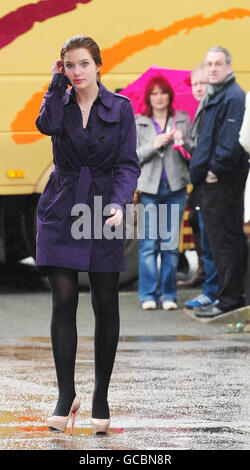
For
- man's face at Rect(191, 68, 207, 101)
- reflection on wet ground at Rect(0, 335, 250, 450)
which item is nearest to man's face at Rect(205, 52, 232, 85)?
man's face at Rect(191, 68, 207, 101)

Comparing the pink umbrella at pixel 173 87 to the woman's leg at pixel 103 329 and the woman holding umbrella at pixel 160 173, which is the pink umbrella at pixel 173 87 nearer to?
the woman holding umbrella at pixel 160 173

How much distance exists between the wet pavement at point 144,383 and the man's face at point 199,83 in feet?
6.15

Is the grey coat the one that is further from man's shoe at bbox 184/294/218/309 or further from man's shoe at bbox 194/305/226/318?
man's shoe at bbox 194/305/226/318

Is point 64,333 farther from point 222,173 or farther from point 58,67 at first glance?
point 222,173

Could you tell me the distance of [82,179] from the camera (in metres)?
5.68

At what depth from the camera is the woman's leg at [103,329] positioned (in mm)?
5719

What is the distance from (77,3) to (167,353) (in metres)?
4.37

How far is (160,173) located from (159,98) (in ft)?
2.12

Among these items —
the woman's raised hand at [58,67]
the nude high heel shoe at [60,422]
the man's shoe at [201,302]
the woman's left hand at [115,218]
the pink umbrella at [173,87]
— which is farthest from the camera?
the pink umbrella at [173,87]

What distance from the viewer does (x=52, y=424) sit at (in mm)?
5648

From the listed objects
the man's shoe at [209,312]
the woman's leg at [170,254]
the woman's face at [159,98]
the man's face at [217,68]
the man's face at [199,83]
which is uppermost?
the man's face at [217,68]

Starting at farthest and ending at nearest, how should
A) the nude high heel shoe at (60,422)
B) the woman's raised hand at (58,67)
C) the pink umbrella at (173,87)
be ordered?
1. the pink umbrella at (173,87)
2. the woman's raised hand at (58,67)
3. the nude high heel shoe at (60,422)

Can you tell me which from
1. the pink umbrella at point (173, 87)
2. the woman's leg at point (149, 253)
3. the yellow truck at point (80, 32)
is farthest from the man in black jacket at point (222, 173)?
the yellow truck at point (80, 32)

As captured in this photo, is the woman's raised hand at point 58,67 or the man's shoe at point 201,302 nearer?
the woman's raised hand at point 58,67
